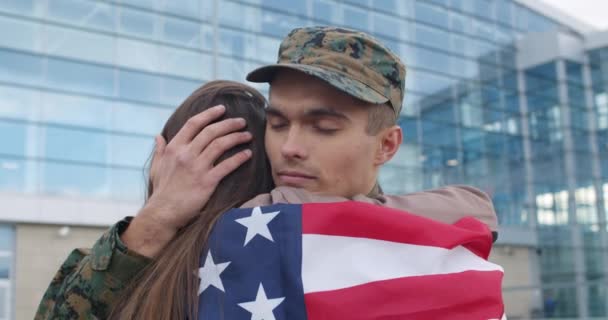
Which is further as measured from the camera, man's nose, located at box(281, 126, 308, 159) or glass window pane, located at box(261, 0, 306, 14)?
glass window pane, located at box(261, 0, 306, 14)

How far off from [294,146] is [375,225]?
0.87 feet

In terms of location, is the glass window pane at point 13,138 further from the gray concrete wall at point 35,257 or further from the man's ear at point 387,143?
the man's ear at point 387,143

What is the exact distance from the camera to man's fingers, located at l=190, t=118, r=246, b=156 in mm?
1705

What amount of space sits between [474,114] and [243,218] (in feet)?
92.2

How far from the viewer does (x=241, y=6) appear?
23.1 meters

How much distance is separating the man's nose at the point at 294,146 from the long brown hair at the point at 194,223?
6.9 inches

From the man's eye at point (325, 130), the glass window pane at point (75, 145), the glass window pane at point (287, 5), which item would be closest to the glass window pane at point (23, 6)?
the glass window pane at point (75, 145)

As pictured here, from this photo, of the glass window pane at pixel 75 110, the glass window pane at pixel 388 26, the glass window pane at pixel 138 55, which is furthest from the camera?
the glass window pane at pixel 388 26

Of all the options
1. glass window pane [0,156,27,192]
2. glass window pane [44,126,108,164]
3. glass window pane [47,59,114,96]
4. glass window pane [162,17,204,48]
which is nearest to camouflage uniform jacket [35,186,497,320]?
glass window pane [0,156,27,192]

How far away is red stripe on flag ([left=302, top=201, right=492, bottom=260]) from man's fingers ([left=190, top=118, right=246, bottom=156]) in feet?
1.09

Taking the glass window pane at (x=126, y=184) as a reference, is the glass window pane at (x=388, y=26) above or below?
above

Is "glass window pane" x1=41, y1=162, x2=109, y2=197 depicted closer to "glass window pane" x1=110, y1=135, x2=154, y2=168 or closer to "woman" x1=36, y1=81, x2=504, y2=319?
"glass window pane" x1=110, y1=135, x2=154, y2=168

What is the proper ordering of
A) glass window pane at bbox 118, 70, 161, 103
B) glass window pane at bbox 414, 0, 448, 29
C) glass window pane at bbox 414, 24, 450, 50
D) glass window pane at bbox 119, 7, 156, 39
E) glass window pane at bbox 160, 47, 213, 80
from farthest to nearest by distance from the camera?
glass window pane at bbox 414, 0, 448, 29 → glass window pane at bbox 414, 24, 450, 50 → glass window pane at bbox 160, 47, 213, 80 → glass window pane at bbox 119, 7, 156, 39 → glass window pane at bbox 118, 70, 161, 103

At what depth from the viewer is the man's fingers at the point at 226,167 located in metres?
1.69
